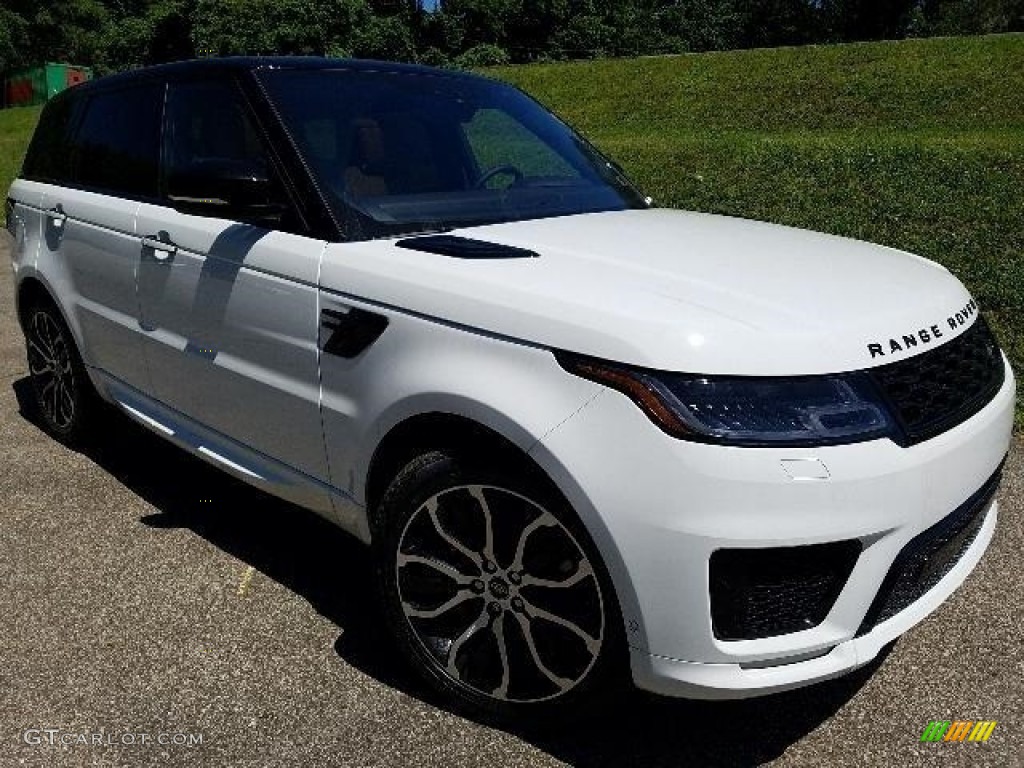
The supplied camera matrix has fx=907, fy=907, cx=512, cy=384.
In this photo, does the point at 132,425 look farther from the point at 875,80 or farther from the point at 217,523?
the point at 875,80

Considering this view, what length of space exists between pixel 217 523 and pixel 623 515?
233cm

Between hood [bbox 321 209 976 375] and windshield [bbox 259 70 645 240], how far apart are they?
0.21 metres

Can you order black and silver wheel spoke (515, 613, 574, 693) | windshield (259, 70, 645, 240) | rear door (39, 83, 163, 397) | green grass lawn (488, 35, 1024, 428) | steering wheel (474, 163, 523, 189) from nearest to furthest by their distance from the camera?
black and silver wheel spoke (515, 613, 574, 693), windshield (259, 70, 645, 240), steering wheel (474, 163, 523, 189), rear door (39, 83, 163, 397), green grass lawn (488, 35, 1024, 428)

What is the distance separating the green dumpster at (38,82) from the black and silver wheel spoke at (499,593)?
5684 cm

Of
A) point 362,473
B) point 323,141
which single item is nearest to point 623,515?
point 362,473

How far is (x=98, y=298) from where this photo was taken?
12.8ft

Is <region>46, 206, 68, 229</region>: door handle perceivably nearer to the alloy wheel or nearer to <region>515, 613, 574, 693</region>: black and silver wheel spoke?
the alloy wheel

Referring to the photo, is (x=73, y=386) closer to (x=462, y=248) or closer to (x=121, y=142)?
(x=121, y=142)

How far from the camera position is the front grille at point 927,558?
84.7 inches

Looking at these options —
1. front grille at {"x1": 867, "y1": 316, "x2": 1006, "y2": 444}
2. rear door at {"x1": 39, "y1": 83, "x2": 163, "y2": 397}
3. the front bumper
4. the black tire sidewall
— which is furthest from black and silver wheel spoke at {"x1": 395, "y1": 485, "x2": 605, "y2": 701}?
the black tire sidewall

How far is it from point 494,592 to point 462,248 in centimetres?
96

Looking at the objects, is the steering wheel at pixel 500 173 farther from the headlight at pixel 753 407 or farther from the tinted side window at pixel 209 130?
the headlight at pixel 753 407

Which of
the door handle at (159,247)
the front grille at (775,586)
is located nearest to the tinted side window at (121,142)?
the door handle at (159,247)

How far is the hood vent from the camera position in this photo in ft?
8.21
